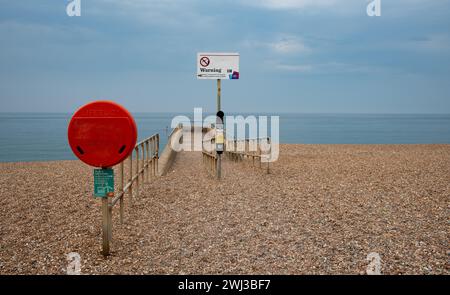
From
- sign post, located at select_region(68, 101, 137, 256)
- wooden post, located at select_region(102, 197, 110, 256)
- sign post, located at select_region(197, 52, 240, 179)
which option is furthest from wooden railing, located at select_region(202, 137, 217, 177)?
sign post, located at select_region(68, 101, 137, 256)

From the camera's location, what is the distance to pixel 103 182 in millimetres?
4816

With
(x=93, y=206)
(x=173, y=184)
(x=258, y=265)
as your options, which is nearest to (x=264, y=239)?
(x=258, y=265)

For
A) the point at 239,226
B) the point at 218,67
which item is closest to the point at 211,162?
the point at 218,67

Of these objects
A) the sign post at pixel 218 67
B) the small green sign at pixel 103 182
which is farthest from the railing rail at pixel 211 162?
the small green sign at pixel 103 182

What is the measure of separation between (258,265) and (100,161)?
2.00 meters

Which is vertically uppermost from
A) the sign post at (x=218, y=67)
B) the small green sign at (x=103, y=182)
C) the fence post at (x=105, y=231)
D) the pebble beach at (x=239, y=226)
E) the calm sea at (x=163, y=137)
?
the sign post at (x=218, y=67)

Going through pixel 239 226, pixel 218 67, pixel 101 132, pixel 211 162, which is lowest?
pixel 239 226

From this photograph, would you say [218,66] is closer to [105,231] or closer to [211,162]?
[211,162]

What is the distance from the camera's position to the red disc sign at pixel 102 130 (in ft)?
14.7

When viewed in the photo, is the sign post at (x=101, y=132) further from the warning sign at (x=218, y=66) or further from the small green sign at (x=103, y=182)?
the warning sign at (x=218, y=66)

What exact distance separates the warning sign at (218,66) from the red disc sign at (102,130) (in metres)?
6.36

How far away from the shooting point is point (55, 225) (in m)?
6.50

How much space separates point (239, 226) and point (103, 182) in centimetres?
222

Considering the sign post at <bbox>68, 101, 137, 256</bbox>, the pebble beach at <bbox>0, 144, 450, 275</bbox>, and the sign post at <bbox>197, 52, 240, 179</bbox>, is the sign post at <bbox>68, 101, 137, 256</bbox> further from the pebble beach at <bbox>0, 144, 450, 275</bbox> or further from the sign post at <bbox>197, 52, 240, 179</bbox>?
the sign post at <bbox>197, 52, 240, 179</bbox>
